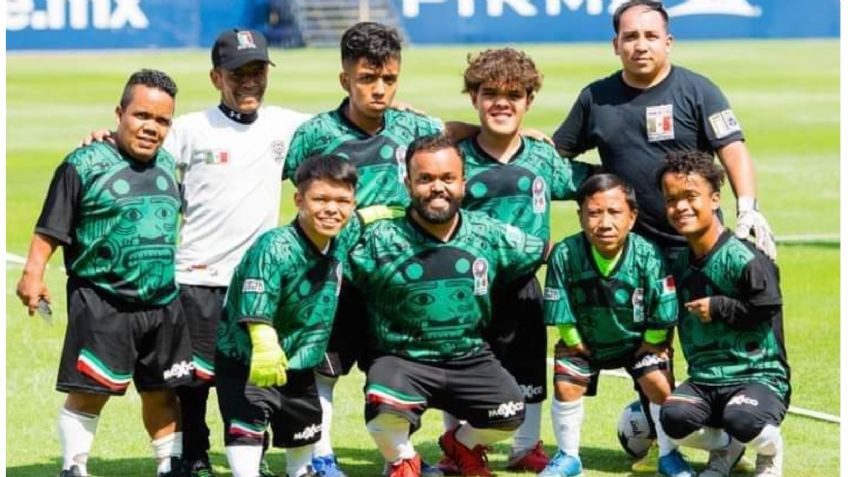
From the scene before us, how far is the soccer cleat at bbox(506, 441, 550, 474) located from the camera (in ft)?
27.2

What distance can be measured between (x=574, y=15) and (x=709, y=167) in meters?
28.9

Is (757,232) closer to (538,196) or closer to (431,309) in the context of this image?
(538,196)

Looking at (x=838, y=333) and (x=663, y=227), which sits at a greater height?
(x=663, y=227)

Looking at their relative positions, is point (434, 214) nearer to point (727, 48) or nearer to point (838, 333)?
point (838, 333)

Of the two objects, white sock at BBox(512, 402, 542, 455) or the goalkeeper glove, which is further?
white sock at BBox(512, 402, 542, 455)

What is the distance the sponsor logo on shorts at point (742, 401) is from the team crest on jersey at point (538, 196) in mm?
1109

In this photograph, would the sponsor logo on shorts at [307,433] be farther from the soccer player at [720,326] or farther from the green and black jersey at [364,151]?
the soccer player at [720,326]

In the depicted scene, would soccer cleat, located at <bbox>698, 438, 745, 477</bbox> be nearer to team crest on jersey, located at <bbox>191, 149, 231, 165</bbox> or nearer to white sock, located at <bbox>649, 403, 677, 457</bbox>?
white sock, located at <bbox>649, 403, 677, 457</bbox>

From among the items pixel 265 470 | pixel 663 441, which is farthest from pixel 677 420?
pixel 265 470

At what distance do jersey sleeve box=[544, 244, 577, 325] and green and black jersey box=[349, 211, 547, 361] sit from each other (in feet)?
0.80

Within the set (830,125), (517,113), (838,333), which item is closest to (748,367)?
(517,113)

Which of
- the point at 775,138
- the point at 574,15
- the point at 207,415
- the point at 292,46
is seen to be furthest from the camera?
the point at 292,46

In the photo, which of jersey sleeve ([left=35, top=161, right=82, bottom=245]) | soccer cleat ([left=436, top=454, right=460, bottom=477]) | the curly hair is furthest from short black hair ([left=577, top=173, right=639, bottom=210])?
jersey sleeve ([left=35, top=161, right=82, bottom=245])

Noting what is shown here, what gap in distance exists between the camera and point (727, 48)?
38.1 m
